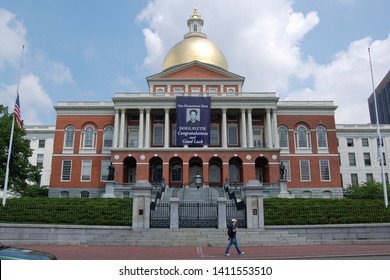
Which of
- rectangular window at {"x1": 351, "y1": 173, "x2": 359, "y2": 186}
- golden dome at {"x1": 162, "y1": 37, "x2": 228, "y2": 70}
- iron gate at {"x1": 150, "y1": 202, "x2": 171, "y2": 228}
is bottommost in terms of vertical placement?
iron gate at {"x1": 150, "y1": 202, "x2": 171, "y2": 228}

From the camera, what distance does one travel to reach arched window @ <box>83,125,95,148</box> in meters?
50.7

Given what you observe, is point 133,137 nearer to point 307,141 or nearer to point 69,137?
point 69,137

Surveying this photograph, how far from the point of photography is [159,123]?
5134 cm

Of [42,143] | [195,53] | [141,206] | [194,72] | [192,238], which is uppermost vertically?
[195,53]

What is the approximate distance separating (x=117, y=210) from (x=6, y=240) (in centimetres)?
584

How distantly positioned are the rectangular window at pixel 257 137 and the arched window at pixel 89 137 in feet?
72.2

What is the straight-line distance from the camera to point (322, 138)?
167 ft

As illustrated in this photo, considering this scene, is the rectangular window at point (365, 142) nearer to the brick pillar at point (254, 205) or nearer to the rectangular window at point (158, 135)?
the rectangular window at point (158, 135)

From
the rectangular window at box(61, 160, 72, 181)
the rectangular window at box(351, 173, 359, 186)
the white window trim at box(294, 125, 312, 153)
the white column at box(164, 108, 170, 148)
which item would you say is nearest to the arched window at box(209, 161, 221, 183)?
the white column at box(164, 108, 170, 148)

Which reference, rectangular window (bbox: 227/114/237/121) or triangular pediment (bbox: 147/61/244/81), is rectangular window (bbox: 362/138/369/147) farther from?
triangular pediment (bbox: 147/61/244/81)

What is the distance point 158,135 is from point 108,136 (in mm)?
6817

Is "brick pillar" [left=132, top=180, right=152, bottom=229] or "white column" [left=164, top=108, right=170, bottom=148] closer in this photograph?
"brick pillar" [left=132, top=180, right=152, bottom=229]

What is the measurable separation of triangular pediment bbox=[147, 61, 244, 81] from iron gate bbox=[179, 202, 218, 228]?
32817 mm

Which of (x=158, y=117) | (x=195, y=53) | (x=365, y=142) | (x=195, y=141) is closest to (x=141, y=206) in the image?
(x=195, y=141)
